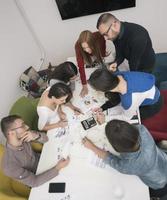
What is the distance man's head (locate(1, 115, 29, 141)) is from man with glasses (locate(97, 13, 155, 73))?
1033mm

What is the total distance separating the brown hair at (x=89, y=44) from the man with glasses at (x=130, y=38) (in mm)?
149

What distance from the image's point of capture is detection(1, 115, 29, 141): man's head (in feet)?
5.86

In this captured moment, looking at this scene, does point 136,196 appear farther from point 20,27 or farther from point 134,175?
point 20,27

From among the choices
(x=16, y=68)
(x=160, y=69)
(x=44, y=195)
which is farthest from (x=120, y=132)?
(x=16, y=68)

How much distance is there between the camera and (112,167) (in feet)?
5.70

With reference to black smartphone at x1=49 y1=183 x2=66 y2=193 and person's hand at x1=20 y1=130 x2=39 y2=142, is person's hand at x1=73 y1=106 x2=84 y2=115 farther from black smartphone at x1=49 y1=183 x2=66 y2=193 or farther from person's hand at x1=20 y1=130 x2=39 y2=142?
black smartphone at x1=49 y1=183 x2=66 y2=193

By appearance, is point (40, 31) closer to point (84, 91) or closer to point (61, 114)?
point (84, 91)

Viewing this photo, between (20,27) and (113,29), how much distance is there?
1.58 meters

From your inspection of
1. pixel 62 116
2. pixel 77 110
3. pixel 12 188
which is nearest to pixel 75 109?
pixel 77 110

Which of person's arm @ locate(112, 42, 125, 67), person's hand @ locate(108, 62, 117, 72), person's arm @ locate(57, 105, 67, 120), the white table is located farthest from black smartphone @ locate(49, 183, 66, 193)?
person's arm @ locate(112, 42, 125, 67)

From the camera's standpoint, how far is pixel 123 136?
1.45 metres

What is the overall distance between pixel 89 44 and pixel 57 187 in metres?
1.26

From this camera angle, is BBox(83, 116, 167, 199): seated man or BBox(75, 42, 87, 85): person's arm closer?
BBox(83, 116, 167, 199): seated man

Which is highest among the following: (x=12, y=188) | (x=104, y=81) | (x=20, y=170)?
(x=104, y=81)
